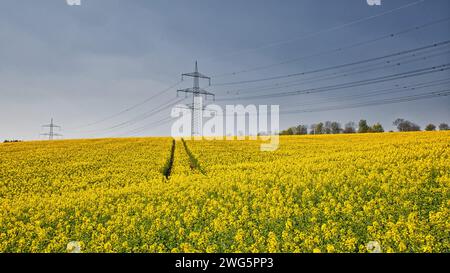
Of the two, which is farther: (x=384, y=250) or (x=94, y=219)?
(x=94, y=219)

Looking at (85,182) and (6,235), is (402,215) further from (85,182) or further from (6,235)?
(85,182)

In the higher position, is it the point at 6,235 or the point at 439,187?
the point at 439,187

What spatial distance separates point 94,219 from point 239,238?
4.98m

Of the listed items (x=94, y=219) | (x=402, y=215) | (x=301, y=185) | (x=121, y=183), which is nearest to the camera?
(x=402, y=215)

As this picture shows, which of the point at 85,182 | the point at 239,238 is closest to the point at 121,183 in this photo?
the point at 85,182

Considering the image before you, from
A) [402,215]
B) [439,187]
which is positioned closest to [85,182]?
[402,215]

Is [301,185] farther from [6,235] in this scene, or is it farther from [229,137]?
[229,137]

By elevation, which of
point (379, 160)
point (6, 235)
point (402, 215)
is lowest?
point (6, 235)

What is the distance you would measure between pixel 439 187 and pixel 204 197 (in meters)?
7.58

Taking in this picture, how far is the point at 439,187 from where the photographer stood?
11242mm

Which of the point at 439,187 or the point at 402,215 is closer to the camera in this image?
the point at 402,215

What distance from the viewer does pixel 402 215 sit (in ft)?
28.7
